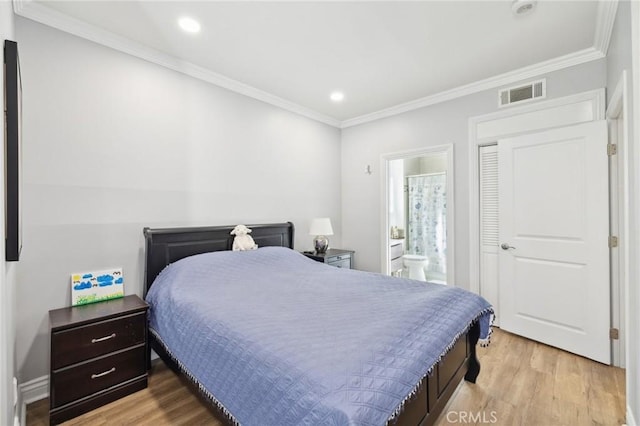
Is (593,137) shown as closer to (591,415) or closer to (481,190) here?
(481,190)

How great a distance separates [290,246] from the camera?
143 inches

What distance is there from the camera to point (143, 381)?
2131mm

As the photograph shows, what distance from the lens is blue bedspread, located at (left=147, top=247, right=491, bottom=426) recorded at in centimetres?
110

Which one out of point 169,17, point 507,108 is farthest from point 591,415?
point 169,17

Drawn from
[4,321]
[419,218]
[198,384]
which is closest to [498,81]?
[419,218]

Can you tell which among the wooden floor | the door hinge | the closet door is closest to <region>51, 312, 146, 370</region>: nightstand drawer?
the wooden floor

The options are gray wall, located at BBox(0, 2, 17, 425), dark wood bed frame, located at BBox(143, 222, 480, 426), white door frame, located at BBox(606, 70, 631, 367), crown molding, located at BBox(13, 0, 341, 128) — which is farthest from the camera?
white door frame, located at BBox(606, 70, 631, 367)

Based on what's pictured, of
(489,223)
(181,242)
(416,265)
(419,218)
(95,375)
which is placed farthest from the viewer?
(419,218)

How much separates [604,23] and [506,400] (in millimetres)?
2826

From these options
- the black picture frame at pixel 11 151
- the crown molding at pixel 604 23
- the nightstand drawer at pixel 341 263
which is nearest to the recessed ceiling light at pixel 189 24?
the black picture frame at pixel 11 151

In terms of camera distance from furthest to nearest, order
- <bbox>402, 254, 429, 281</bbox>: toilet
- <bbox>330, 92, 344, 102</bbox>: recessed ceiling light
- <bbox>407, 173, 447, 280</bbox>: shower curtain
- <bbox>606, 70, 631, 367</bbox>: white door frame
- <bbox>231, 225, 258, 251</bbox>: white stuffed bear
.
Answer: <bbox>407, 173, 447, 280</bbox>: shower curtain
<bbox>402, 254, 429, 281</bbox>: toilet
<bbox>330, 92, 344, 102</bbox>: recessed ceiling light
<bbox>231, 225, 258, 251</bbox>: white stuffed bear
<bbox>606, 70, 631, 367</bbox>: white door frame

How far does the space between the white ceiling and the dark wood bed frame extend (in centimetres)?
161

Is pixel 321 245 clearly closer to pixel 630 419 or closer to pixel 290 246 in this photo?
pixel 290 246

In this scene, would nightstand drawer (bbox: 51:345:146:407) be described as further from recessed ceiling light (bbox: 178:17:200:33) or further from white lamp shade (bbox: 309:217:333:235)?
recessed ceiling light (bbox: 178:17:200:33)
